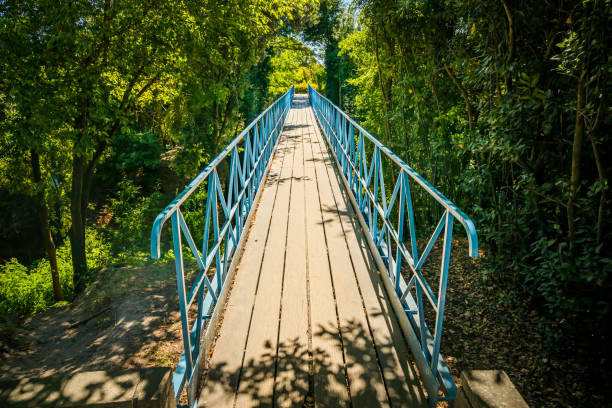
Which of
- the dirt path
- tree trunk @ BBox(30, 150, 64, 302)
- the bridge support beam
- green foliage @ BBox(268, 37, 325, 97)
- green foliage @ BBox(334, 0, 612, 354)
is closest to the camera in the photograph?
the bridge support beam

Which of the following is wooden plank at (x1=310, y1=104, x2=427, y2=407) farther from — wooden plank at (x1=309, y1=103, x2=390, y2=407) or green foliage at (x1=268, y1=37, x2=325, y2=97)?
green foliage at (x1=268, y1=37, x2=325, y2=97)

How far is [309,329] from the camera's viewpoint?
2598mm

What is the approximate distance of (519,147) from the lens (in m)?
2.85

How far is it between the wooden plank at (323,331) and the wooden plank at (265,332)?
0.28 metres

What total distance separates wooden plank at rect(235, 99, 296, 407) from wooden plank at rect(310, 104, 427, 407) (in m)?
0.73

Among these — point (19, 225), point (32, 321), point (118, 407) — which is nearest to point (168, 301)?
point (118, 407)

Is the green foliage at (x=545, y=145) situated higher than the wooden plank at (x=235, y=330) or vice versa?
the green foliage at (x=545, y=145)

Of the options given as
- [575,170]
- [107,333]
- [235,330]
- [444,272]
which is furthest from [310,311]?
[107,333]


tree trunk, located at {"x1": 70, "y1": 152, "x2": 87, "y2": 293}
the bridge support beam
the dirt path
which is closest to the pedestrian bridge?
the bridge support beam

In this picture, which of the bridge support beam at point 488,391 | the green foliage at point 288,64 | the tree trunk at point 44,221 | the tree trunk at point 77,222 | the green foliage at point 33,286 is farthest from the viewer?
the green foliage at point 288,64

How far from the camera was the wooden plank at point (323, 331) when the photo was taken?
2.05 m

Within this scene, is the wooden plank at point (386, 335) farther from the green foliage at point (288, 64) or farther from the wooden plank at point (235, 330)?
the green foliage at point (288, 64)

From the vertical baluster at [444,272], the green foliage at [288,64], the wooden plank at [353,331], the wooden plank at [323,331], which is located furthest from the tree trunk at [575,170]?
the green foliage at [288,64]

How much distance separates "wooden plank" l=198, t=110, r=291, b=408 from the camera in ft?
6.75
